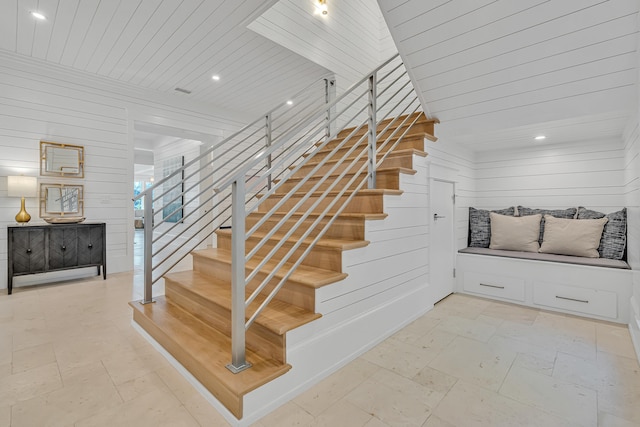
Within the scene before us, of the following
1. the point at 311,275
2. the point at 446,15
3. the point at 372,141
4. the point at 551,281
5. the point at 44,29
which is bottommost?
the point at 551,281

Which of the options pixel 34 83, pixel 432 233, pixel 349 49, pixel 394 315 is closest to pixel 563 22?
pixel 432 233

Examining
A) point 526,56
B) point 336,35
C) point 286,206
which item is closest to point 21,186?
point 286,206

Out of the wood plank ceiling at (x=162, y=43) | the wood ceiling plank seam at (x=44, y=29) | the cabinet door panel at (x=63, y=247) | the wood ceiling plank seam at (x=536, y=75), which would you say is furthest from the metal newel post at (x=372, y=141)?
the cabinet door panel at (x=63, y=247)

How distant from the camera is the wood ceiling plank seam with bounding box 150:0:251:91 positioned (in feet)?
9.94

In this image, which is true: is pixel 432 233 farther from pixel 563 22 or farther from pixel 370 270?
pixel 563 22

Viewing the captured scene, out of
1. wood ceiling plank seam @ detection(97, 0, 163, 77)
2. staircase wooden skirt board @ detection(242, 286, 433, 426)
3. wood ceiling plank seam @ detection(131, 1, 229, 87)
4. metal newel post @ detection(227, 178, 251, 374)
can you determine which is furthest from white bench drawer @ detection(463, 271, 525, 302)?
wood ceiling plank seam @ detection(97, 0, 163, 77)

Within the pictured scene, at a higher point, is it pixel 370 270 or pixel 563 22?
pixel 563 22

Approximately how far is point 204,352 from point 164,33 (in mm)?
3300

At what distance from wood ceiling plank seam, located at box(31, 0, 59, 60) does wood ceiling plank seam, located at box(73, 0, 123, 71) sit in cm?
29

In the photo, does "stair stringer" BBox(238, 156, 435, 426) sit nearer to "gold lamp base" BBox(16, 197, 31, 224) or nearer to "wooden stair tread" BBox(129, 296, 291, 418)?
"wooden stair tread" BBox(129, 296, 291, 418)

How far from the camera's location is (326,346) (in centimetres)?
179

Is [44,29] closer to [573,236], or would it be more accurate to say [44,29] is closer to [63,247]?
[63,247]

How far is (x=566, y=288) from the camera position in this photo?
9.47 feet

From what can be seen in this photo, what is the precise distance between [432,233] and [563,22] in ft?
5.77
